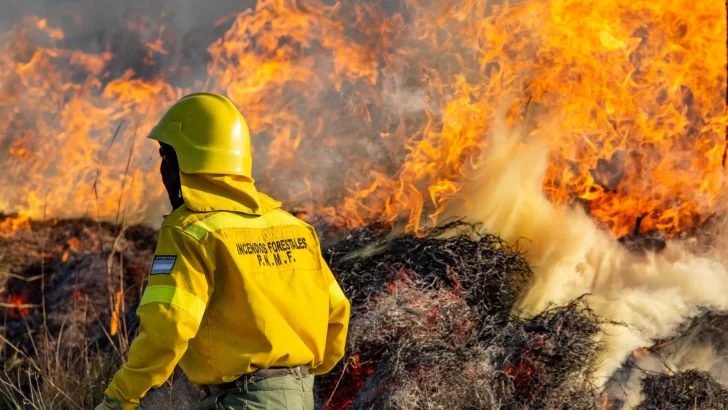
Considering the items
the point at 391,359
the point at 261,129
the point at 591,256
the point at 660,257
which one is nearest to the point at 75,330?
the point at 261,129

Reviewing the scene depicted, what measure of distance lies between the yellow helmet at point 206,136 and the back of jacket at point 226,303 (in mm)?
217

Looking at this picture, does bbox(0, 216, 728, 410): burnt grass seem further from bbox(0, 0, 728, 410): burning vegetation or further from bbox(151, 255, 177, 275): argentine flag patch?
bbox(151, 255, 177, 275): argentine flag patch

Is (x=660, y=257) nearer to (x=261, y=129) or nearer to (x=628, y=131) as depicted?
(x=628, y=131)

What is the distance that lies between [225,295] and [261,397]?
17.2 inches

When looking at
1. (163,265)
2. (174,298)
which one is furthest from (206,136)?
(174,298)

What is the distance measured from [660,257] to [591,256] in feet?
2.01

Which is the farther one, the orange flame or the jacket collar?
the orange flame

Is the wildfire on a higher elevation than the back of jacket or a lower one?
lower

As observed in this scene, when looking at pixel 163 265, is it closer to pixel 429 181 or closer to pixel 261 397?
pixel 261 397

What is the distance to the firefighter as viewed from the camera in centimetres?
294

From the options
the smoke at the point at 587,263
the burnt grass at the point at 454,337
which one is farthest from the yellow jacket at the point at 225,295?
the smoke at the point at 587,263

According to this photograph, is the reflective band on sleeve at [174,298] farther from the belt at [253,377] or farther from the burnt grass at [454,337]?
the burnt grass at [454,337]

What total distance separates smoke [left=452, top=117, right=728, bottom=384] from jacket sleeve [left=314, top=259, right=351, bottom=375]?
2589 mm

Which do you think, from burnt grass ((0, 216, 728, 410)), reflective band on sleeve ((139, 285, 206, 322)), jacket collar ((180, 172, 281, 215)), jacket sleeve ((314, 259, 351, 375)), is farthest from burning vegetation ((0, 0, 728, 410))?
reflective band on sleeve ((139, 285, 206, 322))
